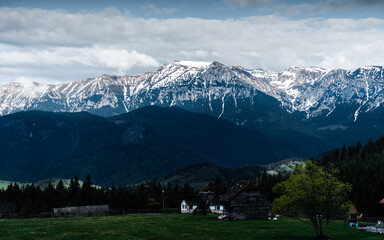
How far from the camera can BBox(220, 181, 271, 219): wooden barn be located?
438 ft

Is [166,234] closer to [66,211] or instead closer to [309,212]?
[309,212]

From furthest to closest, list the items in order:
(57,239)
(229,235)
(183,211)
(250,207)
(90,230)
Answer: (183,211), (250,207), (90,230), (229,235), (57,239)

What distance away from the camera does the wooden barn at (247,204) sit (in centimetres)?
13350

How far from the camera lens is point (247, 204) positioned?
13512 centimetres

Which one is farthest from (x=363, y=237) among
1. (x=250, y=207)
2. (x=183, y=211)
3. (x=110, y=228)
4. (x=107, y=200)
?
(x=107, y=200)

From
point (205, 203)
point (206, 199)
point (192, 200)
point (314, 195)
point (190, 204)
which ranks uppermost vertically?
point (206, 199)

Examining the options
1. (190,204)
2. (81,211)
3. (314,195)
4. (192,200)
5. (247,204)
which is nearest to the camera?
(314,195)

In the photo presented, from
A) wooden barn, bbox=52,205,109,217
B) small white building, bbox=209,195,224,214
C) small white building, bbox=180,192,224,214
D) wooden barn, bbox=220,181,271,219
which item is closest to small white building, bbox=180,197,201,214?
small white building, bbox=180,192,224,214

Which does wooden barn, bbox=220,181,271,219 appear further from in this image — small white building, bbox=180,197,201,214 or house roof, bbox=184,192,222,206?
small white building, bbox=180,197,201,214

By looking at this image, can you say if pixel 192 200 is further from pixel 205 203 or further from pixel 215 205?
pixel 215 205

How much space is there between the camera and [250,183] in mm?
140000

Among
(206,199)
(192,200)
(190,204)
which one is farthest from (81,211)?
(206,199)

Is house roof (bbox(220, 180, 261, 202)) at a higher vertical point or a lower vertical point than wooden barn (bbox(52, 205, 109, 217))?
higher

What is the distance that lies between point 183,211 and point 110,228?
271 feet
